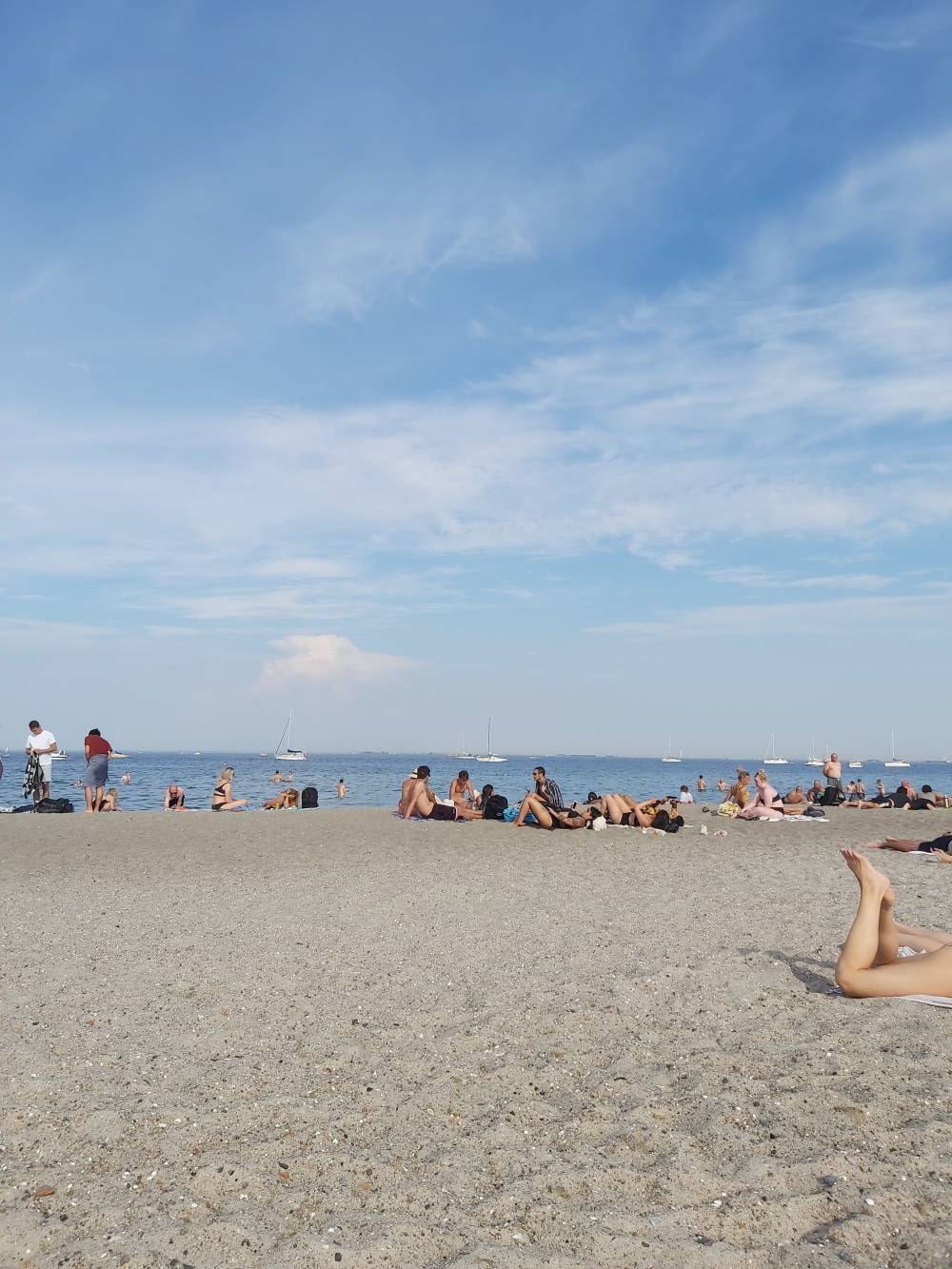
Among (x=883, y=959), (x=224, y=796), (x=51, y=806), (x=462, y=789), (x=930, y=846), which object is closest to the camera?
(x=883, y=959)

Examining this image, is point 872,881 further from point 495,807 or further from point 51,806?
point 51,806

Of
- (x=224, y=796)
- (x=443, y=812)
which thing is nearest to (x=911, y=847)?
(x=443, y=812)

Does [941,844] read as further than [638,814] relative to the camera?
No

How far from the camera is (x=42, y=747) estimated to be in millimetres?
21484

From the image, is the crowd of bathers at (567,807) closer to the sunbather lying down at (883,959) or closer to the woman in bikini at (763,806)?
the woman in bikini at (763,806)

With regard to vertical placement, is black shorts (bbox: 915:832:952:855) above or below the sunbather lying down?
below

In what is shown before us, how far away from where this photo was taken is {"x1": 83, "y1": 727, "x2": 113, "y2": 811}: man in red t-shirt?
2175 cm

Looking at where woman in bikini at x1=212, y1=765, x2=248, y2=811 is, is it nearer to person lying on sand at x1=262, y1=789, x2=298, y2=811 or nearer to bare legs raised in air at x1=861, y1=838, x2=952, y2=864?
person lying on sand at x1=262, y1=789, x2=298, y2=811

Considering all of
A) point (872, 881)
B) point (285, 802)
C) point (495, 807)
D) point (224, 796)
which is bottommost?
point (285, 802)

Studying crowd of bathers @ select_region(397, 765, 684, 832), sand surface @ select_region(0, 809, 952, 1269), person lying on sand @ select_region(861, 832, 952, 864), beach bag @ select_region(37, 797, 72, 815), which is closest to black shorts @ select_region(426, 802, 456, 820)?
crowd of bathers @ select_region(397, 765, 684, 832)

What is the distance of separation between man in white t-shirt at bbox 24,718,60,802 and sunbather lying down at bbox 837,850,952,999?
19.4 metres

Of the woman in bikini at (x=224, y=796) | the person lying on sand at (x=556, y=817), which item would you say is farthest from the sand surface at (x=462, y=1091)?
the woman in bikini at (x=224, y=796)

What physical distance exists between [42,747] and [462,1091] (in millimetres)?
19472

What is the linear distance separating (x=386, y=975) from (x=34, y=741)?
17360mm
